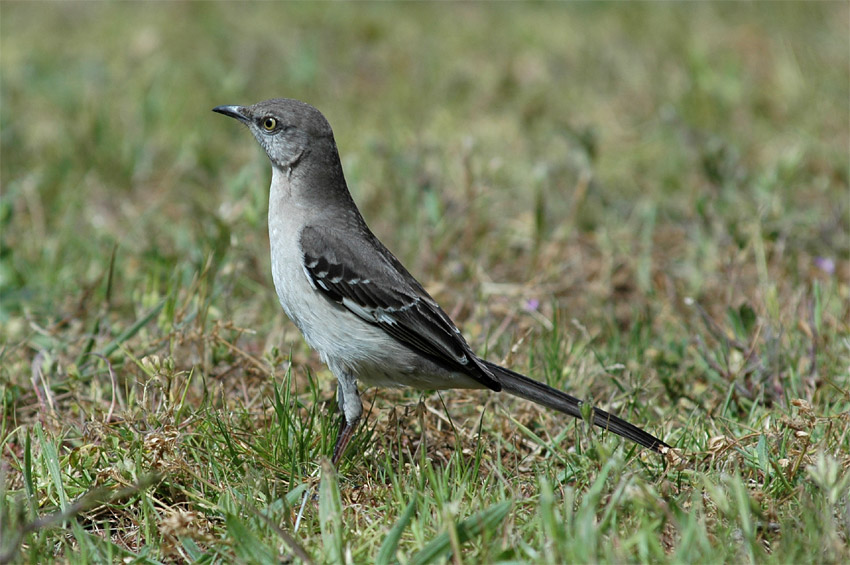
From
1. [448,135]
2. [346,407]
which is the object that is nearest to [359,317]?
[346,407]

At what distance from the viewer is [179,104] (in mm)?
8852

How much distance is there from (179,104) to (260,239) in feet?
8.91

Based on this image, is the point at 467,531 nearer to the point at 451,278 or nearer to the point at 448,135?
the point at 451,278

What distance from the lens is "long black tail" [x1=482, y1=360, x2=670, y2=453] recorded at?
13.7ft

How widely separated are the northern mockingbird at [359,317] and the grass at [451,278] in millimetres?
188

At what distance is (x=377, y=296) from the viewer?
4621 mm

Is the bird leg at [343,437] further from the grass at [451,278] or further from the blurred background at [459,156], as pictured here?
the blurred background at [459,156]

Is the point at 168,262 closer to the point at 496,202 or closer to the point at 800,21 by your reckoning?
the point at 496,202

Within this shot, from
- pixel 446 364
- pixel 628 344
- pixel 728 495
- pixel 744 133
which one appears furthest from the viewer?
pixel 744 133

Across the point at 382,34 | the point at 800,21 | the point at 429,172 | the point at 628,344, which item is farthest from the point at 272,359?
the point at 800,21

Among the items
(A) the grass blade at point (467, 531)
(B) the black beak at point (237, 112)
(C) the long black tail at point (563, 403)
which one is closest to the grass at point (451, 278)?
(A) the grass blade at point (467, 531)

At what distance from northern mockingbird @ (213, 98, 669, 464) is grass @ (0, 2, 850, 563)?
0.62 feet

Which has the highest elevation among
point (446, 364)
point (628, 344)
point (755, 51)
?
point (755, 51)

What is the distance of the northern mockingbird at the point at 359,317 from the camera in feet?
14.6
